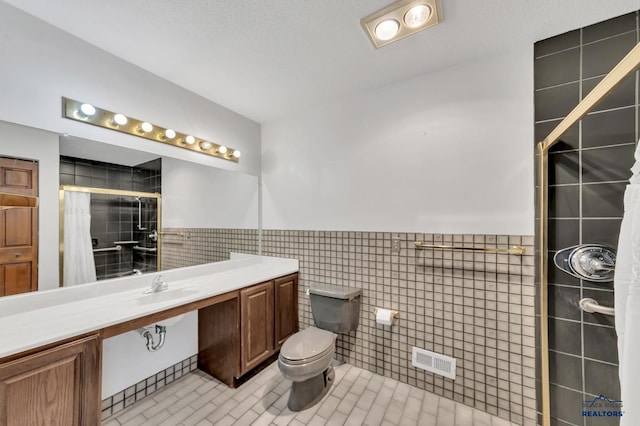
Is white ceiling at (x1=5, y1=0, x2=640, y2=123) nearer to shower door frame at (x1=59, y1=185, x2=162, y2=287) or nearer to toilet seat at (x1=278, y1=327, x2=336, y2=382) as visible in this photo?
shower door frame at (x1=59, y1=185, x2=162, y2=287)

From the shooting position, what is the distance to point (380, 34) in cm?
151

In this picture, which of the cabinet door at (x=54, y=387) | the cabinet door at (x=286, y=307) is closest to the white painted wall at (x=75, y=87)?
the cabinet door at (x=54, y=387)

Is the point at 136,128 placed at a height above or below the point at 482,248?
above

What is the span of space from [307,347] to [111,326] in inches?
45.5

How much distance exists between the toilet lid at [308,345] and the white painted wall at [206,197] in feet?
4.35

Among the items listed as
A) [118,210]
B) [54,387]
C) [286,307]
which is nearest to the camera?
[54,387]

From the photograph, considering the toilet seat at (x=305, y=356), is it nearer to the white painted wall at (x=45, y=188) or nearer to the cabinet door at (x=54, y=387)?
the cabinet door at (x=54, y=387)

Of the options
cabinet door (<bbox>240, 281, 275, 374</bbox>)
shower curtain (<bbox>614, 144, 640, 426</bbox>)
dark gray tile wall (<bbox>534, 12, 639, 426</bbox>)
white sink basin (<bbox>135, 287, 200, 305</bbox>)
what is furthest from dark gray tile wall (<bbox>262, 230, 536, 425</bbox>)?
white sink basin (<bbox>135, 287, 200, 305</bbox>)

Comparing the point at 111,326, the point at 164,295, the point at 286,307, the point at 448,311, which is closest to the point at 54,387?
the point at 111,326

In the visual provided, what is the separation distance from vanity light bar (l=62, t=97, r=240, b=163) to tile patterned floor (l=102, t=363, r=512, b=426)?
198 centimetres

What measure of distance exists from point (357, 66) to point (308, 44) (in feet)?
1.41

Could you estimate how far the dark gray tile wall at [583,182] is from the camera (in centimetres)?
134

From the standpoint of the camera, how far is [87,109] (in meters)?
1.59

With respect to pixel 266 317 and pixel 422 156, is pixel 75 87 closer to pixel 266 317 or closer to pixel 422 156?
pixel 266 317
